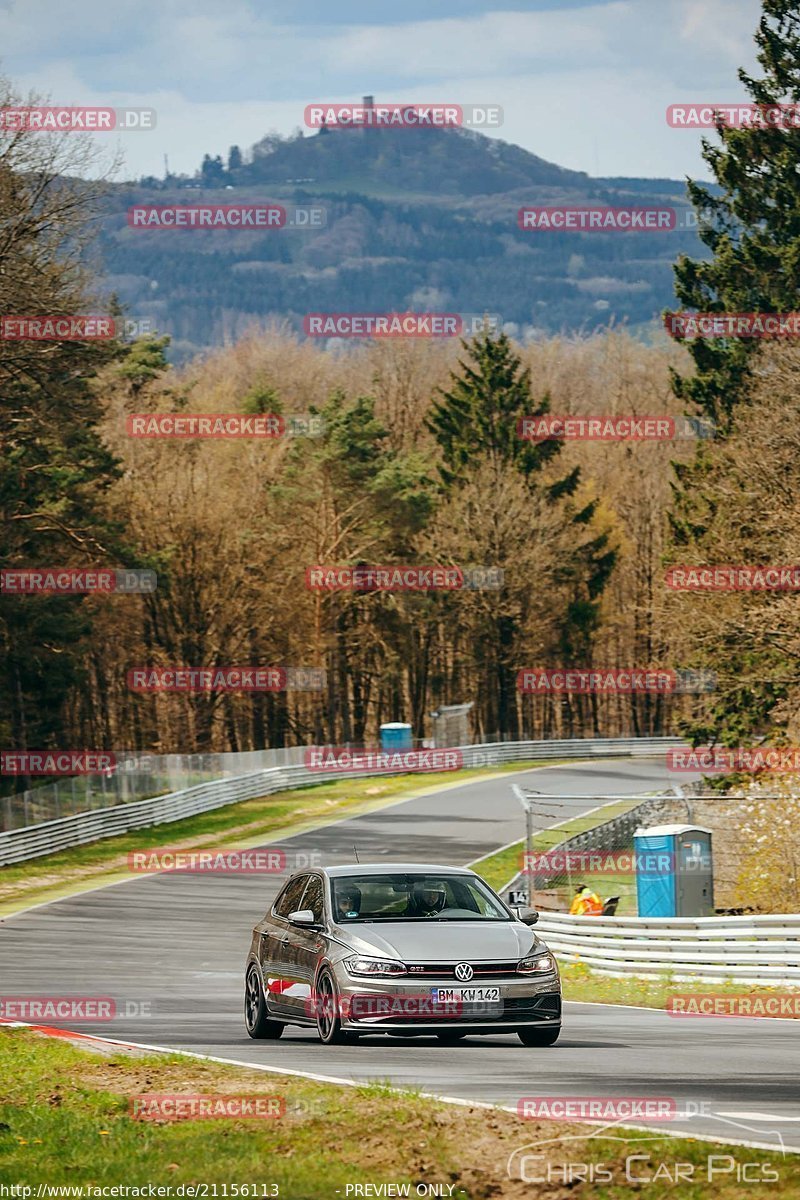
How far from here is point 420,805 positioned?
56656 millimetres

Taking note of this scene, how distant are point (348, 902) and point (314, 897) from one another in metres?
0.54

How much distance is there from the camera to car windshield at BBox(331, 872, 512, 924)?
13.9 meters

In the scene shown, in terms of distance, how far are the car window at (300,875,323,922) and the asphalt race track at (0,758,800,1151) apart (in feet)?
3.61

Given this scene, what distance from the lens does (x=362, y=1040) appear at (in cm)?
1395

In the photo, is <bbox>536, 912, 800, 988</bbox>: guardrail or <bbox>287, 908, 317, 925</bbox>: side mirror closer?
<bbox>287, 908, 317, 925</bbox>: side mirror

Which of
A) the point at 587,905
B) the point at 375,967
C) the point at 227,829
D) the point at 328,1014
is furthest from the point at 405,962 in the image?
the point at 227,829

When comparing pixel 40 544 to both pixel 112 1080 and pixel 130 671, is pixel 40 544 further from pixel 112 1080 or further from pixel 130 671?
pixel 112 1080

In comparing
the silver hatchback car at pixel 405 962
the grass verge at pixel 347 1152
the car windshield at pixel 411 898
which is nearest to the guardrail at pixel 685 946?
the silver hatchback car at pixel 405 962

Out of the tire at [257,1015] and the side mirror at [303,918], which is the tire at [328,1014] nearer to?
the side mirror at [303,918]

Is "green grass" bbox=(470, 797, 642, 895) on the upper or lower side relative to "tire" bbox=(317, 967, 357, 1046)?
lower

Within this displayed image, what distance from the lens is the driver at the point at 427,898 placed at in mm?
13930

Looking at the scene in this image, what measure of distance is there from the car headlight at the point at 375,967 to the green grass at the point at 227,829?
24166 mm

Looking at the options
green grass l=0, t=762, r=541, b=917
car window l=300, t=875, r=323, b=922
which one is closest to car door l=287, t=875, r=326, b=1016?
car window l=300, t=875, r=323, b=922

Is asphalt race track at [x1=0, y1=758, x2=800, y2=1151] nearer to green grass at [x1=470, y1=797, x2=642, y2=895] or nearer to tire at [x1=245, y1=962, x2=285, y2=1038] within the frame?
tire at [x1=245, y1=962, x2=285, y2=1038]
